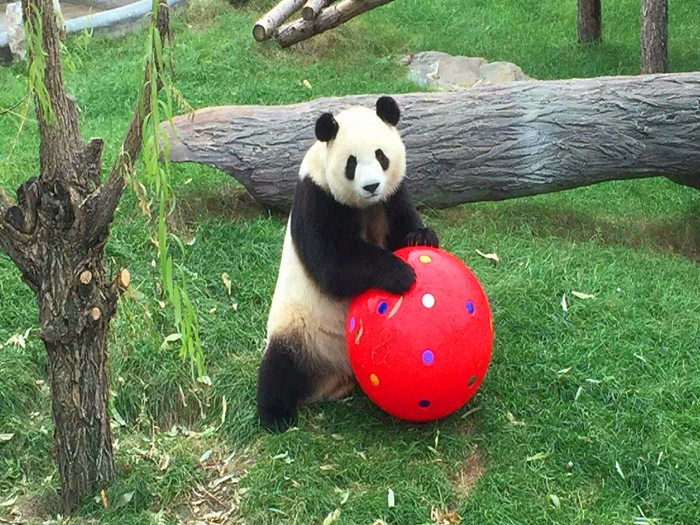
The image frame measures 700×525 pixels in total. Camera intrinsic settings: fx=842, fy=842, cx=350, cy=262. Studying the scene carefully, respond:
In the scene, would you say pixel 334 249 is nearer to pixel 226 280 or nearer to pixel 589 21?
pixel 226 280

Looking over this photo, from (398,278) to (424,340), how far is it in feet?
0.93

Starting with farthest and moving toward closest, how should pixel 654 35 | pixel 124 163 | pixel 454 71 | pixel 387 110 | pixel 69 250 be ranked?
pixel 454 71 → pixel 654 35 → pixel 387 110 → pixel 69 250 → pixel 124 163

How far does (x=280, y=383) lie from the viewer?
3832 millimetres

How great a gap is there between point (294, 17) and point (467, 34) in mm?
2066

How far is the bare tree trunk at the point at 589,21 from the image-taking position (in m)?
9.54

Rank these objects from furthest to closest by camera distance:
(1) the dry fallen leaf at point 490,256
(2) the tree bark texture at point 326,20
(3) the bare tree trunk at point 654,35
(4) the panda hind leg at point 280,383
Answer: (2) the tree bark texture at point 326,20 < (3) the bare tree trunk at point 654,35 < (1) the dry fallen leaf at point 490,256 < (4) the panda hind leg at point 280,383

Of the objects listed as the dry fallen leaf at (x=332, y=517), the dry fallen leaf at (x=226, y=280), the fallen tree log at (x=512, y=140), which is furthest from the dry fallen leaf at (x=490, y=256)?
the dry fallen leaf at (x=332, y=517)

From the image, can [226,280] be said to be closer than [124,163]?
No

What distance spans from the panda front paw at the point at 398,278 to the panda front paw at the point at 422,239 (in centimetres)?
36

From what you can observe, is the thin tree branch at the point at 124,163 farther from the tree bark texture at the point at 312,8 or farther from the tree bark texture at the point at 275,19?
the tree bark texture at the point at 275,19

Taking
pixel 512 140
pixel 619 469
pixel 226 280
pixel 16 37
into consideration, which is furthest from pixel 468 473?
pixel 16 37

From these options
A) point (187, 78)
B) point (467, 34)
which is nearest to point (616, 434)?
point (187, 78)

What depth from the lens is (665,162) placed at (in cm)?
544

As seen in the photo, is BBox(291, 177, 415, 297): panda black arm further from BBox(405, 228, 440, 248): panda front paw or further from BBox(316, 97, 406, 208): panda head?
BBox(405, 228, 440, 248): panda front paw
